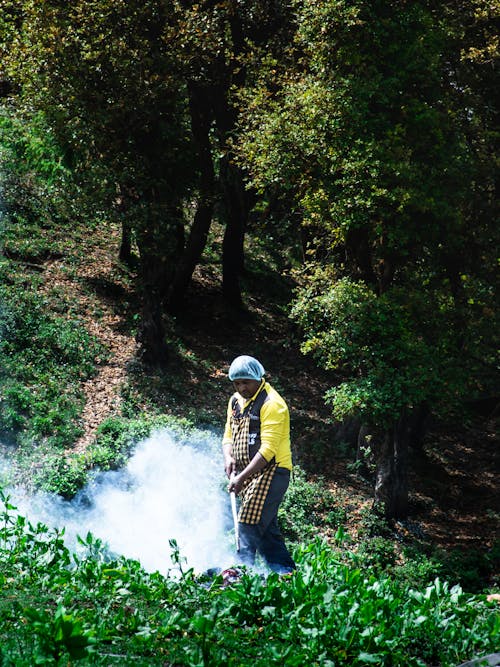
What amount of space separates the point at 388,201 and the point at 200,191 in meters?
5.81

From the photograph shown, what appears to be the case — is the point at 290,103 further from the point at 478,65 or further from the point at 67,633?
the point at 67,633

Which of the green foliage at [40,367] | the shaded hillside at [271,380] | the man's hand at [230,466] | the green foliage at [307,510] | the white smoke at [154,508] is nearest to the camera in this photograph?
the man's hand at [230,466]

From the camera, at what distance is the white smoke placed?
31.2 ft

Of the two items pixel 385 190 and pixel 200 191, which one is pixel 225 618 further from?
pixel 200 191

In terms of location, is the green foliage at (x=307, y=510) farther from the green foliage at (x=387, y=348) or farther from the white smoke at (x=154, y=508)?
the green foliage at (x=387, y=348)

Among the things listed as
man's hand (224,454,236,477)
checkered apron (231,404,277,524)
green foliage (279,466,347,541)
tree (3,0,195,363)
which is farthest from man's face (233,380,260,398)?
tree (3,0,195,363)

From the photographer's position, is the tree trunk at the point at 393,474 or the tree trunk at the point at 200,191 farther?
the tree trunk at the point at 200,191

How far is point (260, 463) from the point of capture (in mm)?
7082

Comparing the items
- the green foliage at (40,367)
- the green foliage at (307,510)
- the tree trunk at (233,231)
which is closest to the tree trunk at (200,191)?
the tree trunk at (233,231)

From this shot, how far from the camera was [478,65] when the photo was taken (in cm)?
1401

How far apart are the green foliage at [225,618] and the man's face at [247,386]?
5.14ft

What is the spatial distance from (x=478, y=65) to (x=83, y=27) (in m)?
6.62

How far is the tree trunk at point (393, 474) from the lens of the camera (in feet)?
43.2

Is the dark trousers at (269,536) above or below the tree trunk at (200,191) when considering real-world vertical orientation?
below
